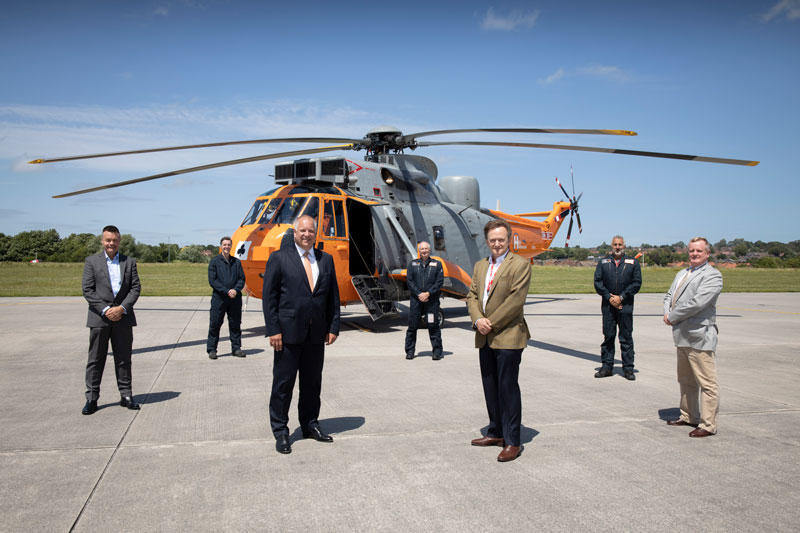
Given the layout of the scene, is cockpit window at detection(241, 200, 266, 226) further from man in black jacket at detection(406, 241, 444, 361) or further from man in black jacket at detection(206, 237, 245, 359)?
man in black jacket at detection(406, 241, 444, 361)

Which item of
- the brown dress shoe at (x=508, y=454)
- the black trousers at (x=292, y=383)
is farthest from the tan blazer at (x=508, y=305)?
the black trousers at (x=292, y=383)

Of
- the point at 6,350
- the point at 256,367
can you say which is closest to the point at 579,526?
the point at 256,367

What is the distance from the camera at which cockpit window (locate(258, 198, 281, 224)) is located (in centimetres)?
1129

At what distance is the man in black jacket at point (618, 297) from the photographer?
7656mm

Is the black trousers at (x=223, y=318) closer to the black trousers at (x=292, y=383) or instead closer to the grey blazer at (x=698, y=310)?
the black trousers at (x=292, y=383)

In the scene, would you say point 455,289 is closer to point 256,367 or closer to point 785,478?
point 256,367

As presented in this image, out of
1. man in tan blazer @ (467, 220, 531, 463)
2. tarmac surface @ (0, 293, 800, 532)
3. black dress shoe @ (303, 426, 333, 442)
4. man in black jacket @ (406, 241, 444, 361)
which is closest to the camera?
tarmac surface @ (0, 293, 800, 532)

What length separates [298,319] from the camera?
4664mm

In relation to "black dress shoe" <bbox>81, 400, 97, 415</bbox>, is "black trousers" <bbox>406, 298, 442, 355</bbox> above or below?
above

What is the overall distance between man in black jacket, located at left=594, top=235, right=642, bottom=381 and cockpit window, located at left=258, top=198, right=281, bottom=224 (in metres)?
6.53

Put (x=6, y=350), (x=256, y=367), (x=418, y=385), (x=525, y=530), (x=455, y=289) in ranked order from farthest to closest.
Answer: (x=455, y=289)
(x=6, y=350)
(x=256, y=367)
(x=418, y=385)
(x=525, y=530)

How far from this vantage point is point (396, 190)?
13164 millimetres

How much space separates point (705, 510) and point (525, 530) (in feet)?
4.03

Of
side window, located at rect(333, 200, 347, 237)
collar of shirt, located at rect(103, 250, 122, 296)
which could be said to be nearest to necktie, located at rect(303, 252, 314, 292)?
collar of shirt, located at rect(103, 250, 122, 296)
